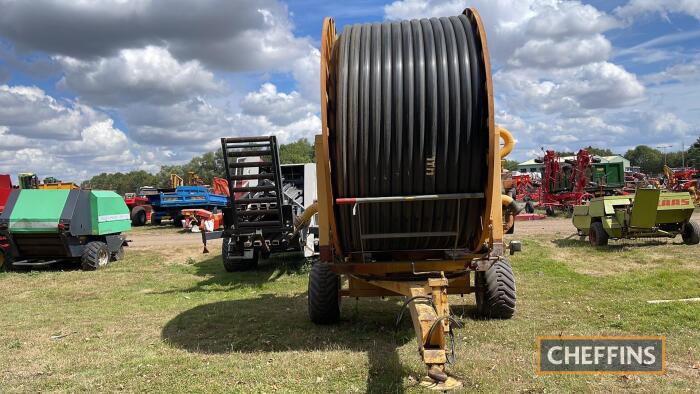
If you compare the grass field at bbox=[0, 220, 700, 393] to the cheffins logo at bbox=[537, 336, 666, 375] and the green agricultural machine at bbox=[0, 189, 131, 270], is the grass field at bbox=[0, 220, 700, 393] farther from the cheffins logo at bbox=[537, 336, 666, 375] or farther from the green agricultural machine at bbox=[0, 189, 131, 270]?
the green agricultural machine at bbox=[0, 189, 131, 270]

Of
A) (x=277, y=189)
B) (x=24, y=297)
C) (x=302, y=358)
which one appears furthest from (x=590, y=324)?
(x=24, y=297)

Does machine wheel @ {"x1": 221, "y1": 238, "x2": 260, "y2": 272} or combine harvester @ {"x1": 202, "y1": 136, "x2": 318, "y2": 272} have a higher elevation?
combine harvester @ {"x1": 202, "y1": 136, "x2": 318, "y2": 272}

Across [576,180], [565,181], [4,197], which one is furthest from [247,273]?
[565,181]

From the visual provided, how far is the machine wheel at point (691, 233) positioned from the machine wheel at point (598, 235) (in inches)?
71.3

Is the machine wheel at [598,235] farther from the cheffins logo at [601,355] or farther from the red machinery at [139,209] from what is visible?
the red machinery at [139,209]

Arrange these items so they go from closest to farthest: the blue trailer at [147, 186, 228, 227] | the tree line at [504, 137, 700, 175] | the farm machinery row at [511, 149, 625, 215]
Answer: the farm machinery row at [511, 149, 625, 215] → the blue trailer at [147, 186, 228, 227] → the tree line at [504, 137, 700, 175]

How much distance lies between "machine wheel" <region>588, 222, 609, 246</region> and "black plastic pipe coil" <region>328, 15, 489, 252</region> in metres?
9.58

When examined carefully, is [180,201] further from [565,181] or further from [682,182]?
[682,182]

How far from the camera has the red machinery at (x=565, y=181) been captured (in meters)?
24.5

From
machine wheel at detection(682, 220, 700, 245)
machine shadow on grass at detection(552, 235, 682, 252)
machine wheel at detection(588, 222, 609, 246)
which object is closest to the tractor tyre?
machine shadow on grass at detection(552, 235, 682, 252)

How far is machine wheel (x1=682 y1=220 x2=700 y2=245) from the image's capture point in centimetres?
1316

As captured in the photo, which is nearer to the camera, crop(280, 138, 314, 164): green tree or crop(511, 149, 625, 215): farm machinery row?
crop(511, 149, 625, 215): farm machinery row

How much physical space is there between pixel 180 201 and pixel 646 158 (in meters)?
124

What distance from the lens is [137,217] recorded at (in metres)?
29.2
